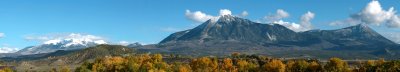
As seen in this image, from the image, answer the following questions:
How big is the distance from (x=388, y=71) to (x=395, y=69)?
7.83 ft

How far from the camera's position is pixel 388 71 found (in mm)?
198875

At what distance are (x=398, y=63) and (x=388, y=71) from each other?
4.58 metres

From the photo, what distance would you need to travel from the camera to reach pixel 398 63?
19975 centimetres

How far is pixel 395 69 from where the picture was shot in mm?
197750

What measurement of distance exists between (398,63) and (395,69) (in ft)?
10.6
